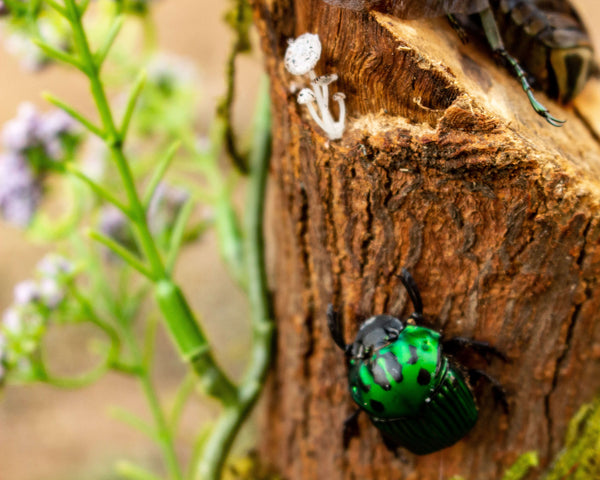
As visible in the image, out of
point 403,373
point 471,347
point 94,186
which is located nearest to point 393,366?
point 403,373

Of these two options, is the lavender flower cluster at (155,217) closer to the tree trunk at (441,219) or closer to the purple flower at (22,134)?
the purple flower at (22,134)

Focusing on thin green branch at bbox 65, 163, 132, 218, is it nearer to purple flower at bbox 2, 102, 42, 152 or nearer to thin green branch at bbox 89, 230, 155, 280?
thin green branch at bbox 89, 230, 155, 280

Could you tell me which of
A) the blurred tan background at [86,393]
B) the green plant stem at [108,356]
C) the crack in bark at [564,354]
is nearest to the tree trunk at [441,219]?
the crack in bark at [564,354]

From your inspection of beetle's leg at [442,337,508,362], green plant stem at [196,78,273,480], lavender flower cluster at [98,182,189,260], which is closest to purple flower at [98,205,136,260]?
lavender flower cluster at [98,182,189,260]

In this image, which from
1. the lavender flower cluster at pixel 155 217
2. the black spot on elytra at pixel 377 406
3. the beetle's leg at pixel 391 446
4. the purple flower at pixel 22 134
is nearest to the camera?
the black spot on elytra at pixel 377 406

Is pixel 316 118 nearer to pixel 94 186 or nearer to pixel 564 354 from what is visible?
pixel 94 186
